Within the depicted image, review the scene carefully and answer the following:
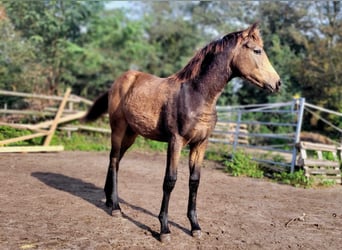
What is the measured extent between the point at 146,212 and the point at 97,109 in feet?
6.00

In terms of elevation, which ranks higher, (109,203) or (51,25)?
(51,25)

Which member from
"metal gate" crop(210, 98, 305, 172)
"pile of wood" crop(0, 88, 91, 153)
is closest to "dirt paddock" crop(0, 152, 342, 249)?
"pile of wood" crop(0, 88, 91, 153)

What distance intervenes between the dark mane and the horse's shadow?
1.68m

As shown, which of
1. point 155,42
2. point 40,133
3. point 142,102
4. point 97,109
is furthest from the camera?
point 155,42

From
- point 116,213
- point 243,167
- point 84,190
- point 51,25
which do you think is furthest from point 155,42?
point 116,213

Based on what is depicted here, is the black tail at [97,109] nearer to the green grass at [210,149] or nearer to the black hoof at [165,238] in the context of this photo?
the black hoof at [165,238]

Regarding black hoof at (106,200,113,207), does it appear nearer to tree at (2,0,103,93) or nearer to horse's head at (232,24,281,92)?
horse's head at (232,24,281,92)

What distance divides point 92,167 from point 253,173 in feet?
11.8

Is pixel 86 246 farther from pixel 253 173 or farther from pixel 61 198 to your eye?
pixel 253 173

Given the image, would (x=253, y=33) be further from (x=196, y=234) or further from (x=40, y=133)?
(x=40, y=133)

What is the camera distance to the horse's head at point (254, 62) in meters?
3.13

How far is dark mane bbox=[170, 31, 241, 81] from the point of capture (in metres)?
3.25

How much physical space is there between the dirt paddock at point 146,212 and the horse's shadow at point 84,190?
0.01m

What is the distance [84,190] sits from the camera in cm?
515
